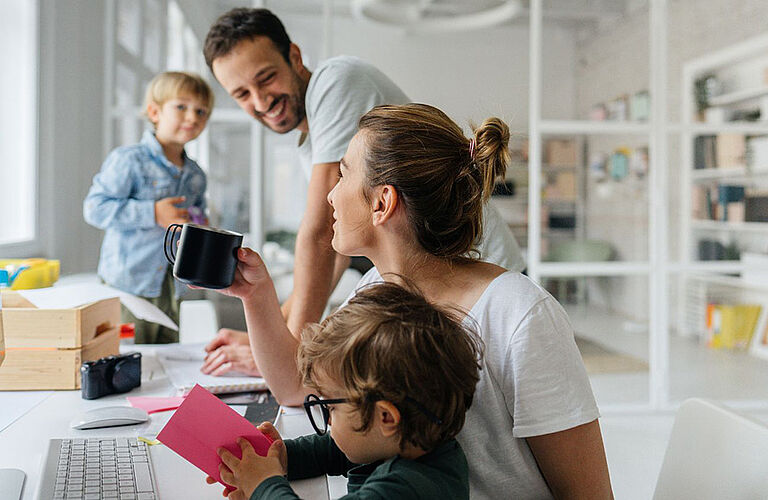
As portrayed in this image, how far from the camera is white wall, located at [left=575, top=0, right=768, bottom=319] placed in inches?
143

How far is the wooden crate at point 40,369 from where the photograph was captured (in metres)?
1.42

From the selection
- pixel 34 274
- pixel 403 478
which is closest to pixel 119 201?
pixel 34 274

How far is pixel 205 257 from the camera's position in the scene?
119 centimetres

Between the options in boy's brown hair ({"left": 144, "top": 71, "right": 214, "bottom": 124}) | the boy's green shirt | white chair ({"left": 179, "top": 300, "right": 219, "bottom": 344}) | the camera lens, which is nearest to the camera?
the boy's green shirt

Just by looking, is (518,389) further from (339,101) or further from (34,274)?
(34,274)

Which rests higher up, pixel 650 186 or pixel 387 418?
pixel 650 186

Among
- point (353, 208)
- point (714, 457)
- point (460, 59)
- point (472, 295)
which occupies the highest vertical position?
point (460, 59)

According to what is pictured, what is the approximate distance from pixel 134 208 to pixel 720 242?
9.73 ft

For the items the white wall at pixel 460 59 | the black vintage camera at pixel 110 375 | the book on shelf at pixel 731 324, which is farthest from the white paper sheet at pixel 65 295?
the book on shelf at pixel 731 324

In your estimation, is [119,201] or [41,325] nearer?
[41,325]

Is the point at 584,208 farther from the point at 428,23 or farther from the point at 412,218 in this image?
the point at 412,218

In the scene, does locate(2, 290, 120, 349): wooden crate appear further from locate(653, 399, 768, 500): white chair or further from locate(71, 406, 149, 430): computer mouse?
locate(653, 399, 768, 500): white chair

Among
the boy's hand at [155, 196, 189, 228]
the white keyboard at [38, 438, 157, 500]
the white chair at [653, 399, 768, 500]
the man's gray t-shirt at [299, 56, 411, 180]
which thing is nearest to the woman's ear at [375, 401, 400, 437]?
the white keyboard at [38, 438, 157, 500]

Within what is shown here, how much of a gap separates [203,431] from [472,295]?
1.40 feet
